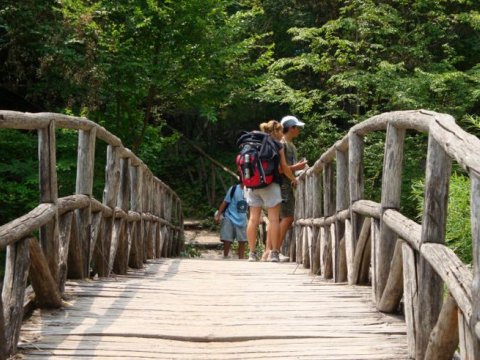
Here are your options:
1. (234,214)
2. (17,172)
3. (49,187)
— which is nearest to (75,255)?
(49,187)

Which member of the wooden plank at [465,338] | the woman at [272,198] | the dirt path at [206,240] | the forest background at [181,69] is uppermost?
the forest background at [181,69]

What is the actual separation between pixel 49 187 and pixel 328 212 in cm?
305

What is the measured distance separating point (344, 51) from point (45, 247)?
11061 mm

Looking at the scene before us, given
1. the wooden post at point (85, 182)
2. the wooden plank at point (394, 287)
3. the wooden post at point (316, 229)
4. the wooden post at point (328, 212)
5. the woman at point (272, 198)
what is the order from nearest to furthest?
the wooden plank at point (394, 287), the wooden post at point (85, 182), the wooden post at point (328, 212), the wooden post at point (316, 229), the woman at point (272, 198)

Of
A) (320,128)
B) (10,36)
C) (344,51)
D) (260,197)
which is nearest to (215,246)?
(320,128)

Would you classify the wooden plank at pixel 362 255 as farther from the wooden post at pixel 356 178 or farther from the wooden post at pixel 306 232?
the wooden post at pixel 306 232

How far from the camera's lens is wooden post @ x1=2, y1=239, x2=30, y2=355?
3182 mm

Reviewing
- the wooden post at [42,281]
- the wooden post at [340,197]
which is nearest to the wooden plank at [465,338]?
the wooden post at [42,281]

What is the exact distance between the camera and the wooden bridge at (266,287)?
2.89 m

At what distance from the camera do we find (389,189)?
395cm

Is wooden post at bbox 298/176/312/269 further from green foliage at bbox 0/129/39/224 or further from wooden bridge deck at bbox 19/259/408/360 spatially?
green foliage at bbox 0/129/39/224

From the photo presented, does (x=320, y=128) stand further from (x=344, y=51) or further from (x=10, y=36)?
(x=10, y=36)

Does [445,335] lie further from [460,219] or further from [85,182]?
[85,182]

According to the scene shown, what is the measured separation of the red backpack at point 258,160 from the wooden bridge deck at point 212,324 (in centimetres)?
244
